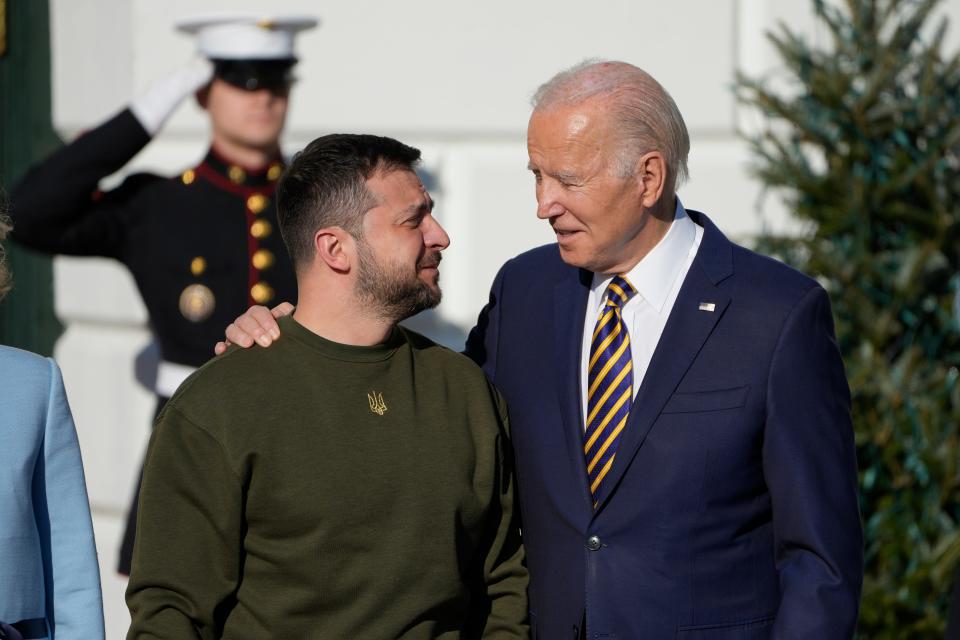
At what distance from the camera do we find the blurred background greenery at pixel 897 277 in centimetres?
406

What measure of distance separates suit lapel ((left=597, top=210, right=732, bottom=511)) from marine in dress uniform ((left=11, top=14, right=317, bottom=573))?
6.12 ft

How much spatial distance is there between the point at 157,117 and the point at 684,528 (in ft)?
8.35

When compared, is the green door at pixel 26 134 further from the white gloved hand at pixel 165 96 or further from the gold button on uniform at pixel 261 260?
the gold button on uniform at pixel 261 260

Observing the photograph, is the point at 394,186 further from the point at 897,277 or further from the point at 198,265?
the point at 897,277

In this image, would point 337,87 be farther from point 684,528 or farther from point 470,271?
point 684,528

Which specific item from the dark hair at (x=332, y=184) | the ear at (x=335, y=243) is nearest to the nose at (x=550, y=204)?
the dark hair at (x=332, y=184)

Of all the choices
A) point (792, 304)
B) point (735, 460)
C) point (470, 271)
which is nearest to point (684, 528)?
point (735, 460)

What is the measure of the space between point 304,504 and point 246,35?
230 cm

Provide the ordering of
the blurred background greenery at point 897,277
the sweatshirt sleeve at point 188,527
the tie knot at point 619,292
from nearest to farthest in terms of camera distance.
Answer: the sweatshirt sleeve at point 188,527, the tie knot at point 619,292, the blurred background greenery at point 897,277

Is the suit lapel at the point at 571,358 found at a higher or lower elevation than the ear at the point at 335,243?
lower

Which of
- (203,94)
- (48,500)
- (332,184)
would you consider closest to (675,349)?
(332,184)

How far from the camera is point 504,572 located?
2.72 m

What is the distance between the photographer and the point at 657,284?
2775 millimetres

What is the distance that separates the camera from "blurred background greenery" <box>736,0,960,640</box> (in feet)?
13.3
